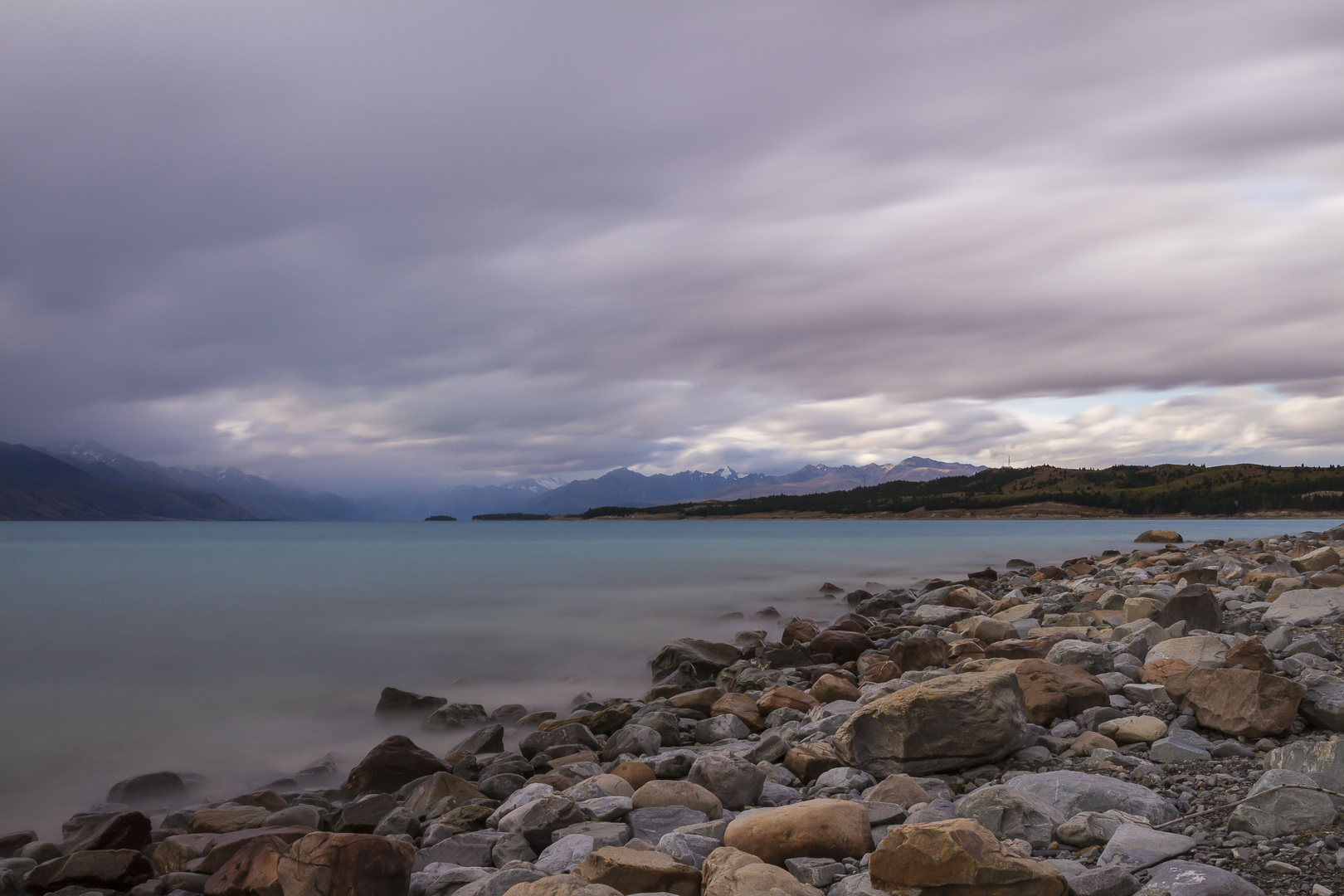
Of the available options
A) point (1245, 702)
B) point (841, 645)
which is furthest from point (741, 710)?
point (1245, 702)

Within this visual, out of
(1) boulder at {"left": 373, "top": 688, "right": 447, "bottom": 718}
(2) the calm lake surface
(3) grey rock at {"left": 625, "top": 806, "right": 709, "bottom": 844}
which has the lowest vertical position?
(2) the calm lake surface

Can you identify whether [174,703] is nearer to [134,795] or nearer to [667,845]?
[134,795]

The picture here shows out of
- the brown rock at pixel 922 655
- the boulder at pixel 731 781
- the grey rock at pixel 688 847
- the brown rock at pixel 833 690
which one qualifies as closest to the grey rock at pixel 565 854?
the grey rock at pixel 688 847

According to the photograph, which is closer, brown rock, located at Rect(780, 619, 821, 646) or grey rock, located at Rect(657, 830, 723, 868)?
grey rock, located at Rect(657, 830, 723, 868)

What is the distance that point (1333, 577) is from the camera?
512 inches

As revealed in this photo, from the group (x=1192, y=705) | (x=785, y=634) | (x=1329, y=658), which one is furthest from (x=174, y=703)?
(x=1329, y=658)

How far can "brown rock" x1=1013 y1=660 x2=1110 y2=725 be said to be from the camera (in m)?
7.36

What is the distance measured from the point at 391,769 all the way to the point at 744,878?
569cm

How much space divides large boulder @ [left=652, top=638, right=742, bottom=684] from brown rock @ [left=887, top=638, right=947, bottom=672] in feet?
13.6

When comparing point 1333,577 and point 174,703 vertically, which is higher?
point 1333,577

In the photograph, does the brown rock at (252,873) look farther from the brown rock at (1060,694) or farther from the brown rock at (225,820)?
the brown rock at (1060,694)

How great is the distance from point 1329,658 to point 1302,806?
528 centimetres

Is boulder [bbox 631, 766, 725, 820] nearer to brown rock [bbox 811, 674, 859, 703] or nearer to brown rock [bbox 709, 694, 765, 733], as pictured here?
brown rock [bbox 709, 694, 765, 733]

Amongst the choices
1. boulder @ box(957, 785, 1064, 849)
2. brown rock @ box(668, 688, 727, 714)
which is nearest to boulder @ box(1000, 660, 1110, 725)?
boulder @ box(957, 785, 1064, 849)
